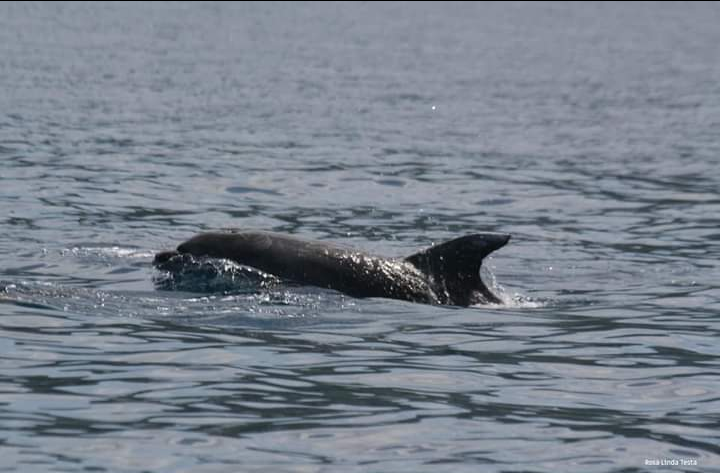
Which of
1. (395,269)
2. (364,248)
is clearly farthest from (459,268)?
(364,248)

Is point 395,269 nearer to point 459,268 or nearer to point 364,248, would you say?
point 459,268

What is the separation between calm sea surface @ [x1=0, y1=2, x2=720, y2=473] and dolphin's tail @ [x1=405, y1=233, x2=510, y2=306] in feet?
1.54

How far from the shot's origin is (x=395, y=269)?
1619 cm

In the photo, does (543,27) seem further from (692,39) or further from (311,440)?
(311,440)

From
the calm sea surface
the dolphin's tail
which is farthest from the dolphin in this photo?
the calm sea surface

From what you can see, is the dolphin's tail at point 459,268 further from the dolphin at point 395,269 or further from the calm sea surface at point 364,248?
the calm sea surface at point 364,248

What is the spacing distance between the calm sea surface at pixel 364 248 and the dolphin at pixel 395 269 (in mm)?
353

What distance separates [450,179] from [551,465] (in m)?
16.5

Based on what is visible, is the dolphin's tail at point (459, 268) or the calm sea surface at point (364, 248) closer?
the calm sea surface at point (364, 248)

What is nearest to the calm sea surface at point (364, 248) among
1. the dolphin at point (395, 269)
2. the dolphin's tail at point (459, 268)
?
the dolphin at point (395, 269)

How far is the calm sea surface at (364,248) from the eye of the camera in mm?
10859

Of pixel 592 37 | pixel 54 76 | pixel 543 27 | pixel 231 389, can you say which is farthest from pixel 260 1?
pixel 231 389

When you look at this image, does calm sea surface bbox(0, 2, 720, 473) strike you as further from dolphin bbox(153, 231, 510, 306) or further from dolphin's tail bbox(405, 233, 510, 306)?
dolphin's tail bbox(405, 233, 510, 306)

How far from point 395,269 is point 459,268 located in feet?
2.08
